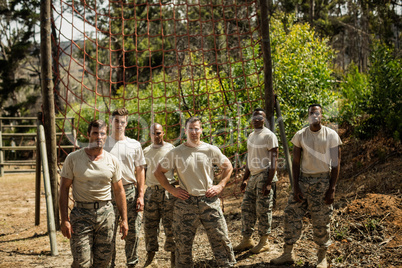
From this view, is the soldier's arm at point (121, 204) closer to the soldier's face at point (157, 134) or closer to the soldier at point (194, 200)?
the soldier at point (194, 200)

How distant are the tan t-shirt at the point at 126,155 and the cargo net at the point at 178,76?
2.85 ft

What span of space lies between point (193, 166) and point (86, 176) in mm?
852

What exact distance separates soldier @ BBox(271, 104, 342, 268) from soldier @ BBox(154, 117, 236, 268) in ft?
3.06

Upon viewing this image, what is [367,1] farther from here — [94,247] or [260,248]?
[94,247]

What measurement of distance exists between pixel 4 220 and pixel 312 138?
5.11 metres

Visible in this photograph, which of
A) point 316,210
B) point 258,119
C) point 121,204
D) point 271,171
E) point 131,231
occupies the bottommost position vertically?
point 131,231

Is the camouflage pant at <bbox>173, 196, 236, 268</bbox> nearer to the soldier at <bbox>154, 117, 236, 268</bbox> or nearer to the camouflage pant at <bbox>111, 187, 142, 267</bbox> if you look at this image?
the soldier at <bbox>154, 117, 236, 268</bbox>

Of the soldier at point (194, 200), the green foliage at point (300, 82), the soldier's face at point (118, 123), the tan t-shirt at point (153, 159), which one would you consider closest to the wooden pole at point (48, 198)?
the tan t-shirt at point (153, 159)

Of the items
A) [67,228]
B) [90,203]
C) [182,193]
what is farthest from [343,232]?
[67,228]

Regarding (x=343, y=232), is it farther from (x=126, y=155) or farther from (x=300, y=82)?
(x=300, y=82)

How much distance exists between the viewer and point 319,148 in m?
3.56

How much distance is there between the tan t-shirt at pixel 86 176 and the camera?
112 inches

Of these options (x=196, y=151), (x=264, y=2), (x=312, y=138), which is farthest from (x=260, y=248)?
(x=264, y=2)

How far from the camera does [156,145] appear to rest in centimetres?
407
